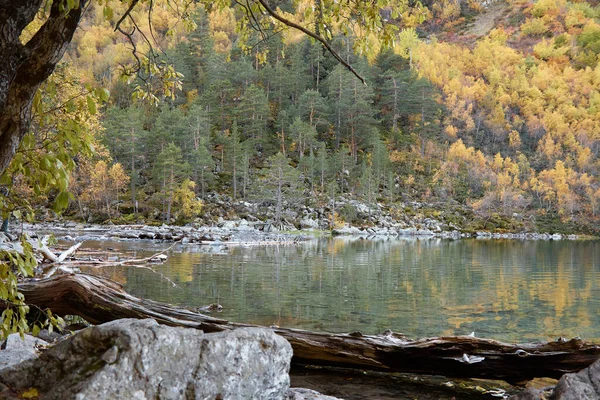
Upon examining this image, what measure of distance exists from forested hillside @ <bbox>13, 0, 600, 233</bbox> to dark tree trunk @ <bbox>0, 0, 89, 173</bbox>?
137 ft

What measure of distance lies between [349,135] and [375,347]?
250 feet

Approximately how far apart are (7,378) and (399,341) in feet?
14.6

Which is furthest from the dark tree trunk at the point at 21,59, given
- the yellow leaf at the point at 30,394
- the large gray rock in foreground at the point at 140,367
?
the yellow leaf at the point at 30,394

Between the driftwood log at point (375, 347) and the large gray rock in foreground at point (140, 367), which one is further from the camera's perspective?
the driftwood log at point (375, 347)

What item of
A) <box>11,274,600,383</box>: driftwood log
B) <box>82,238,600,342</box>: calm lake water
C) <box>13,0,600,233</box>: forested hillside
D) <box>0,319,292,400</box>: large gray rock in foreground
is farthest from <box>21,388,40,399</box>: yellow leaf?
<box>13,0,600,233</box>: forested hillside

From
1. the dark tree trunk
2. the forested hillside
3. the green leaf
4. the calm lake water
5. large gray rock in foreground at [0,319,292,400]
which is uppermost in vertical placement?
the forested hillside

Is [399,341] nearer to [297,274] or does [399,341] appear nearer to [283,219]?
[297,274]

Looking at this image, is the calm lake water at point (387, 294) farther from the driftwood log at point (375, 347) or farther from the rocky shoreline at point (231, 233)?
the rocky shoreline at point (231, 233)

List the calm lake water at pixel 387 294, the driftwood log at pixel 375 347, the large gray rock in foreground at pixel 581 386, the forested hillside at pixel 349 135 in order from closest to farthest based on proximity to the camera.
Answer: the large gray rock in foreground at pixel 581 386 → the driftwood log at pixel 375 347 → the calm lake water at pixel 387 294 → the forested hillside at pixel 349 135

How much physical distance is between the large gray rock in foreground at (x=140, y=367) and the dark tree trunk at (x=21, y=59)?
4.16 ft

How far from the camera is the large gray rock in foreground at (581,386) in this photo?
4.14 m

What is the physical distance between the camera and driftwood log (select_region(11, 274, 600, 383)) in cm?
547

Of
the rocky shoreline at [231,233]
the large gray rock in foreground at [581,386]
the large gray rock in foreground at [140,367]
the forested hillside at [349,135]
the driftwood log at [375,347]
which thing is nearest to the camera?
the large gray rock in foreground at [140,367]

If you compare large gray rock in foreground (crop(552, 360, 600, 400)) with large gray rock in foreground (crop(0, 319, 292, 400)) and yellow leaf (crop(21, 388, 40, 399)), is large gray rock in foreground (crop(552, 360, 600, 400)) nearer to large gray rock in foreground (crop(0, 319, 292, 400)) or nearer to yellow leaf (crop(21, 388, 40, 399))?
large gray rock in foreground (crop(0, 319, 292, 400))
